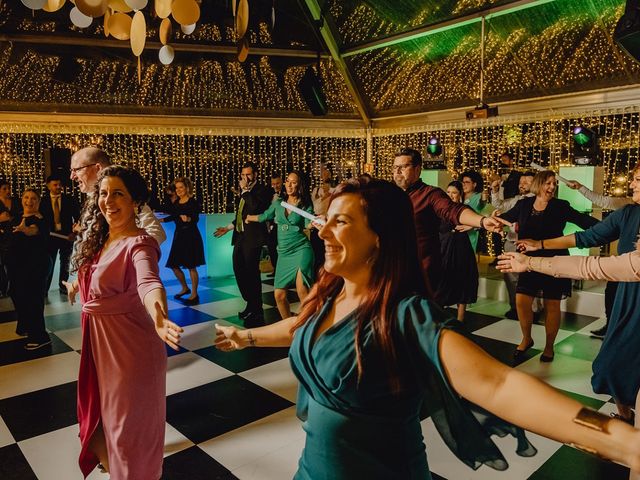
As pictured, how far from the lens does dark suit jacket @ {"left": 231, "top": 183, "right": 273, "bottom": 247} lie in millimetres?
4242

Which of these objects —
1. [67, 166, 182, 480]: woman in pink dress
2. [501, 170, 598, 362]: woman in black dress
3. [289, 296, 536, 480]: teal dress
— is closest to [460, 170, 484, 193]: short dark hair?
[501, 170, 598, 362]: woman in black dress

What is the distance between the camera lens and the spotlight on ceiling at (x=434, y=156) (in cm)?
623

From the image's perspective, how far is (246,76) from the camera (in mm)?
6207

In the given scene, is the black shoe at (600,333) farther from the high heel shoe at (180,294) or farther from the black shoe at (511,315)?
the high heel shoe at (180,294)

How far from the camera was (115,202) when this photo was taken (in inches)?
66.3

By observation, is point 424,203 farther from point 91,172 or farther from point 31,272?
point 31,272

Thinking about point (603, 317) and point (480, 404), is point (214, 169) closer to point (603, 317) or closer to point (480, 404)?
point (603, 317)

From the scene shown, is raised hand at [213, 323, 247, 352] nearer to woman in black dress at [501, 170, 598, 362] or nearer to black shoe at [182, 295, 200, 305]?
woman in black dress at [501, 170, 598, 362]

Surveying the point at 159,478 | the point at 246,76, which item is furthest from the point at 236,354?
the point at 246,76

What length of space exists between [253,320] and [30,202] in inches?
78.2

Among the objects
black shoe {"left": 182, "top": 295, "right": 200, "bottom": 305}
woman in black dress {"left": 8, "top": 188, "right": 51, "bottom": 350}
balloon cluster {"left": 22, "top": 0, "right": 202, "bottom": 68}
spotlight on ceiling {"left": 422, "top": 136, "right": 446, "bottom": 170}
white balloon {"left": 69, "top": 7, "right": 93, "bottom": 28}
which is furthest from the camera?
→ spotlight on ceiling {"left": 422, "top": 136, "right": 446, "bottom": 170}

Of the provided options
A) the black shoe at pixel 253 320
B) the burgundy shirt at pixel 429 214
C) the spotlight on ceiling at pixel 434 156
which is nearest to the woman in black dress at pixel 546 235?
the burgundy shirt at pixel 429 214

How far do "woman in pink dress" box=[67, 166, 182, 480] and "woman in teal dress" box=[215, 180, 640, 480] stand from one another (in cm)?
85

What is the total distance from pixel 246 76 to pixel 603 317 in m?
4.97
